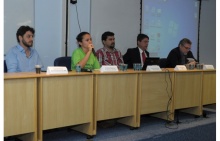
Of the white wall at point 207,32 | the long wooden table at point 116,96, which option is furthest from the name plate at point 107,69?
the white wall at point 207,32

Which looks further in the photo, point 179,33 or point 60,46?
point 179,33

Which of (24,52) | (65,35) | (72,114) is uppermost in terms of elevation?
(65,35)

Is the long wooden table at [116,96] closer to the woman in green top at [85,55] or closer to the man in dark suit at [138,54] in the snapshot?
the woman in green top at [85,55]

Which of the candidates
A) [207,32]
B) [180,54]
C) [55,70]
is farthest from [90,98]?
[207,32]

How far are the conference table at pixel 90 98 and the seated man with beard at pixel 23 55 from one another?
528 mm

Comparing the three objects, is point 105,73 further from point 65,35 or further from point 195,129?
point 65,35

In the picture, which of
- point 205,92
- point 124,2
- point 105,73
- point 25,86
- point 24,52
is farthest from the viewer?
point 124,2

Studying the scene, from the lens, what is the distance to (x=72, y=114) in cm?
289

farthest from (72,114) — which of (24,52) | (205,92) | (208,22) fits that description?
(208,22)

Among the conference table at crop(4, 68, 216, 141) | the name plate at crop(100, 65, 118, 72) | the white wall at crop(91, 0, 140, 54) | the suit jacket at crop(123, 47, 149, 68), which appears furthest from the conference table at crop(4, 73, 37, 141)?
the white wall at crop(91, 0, 140, 54)

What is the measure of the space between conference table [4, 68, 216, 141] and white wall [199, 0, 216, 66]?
2874 mm

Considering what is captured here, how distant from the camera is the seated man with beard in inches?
126

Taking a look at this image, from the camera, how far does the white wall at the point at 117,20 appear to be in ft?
16.3

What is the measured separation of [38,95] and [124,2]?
322 cm
